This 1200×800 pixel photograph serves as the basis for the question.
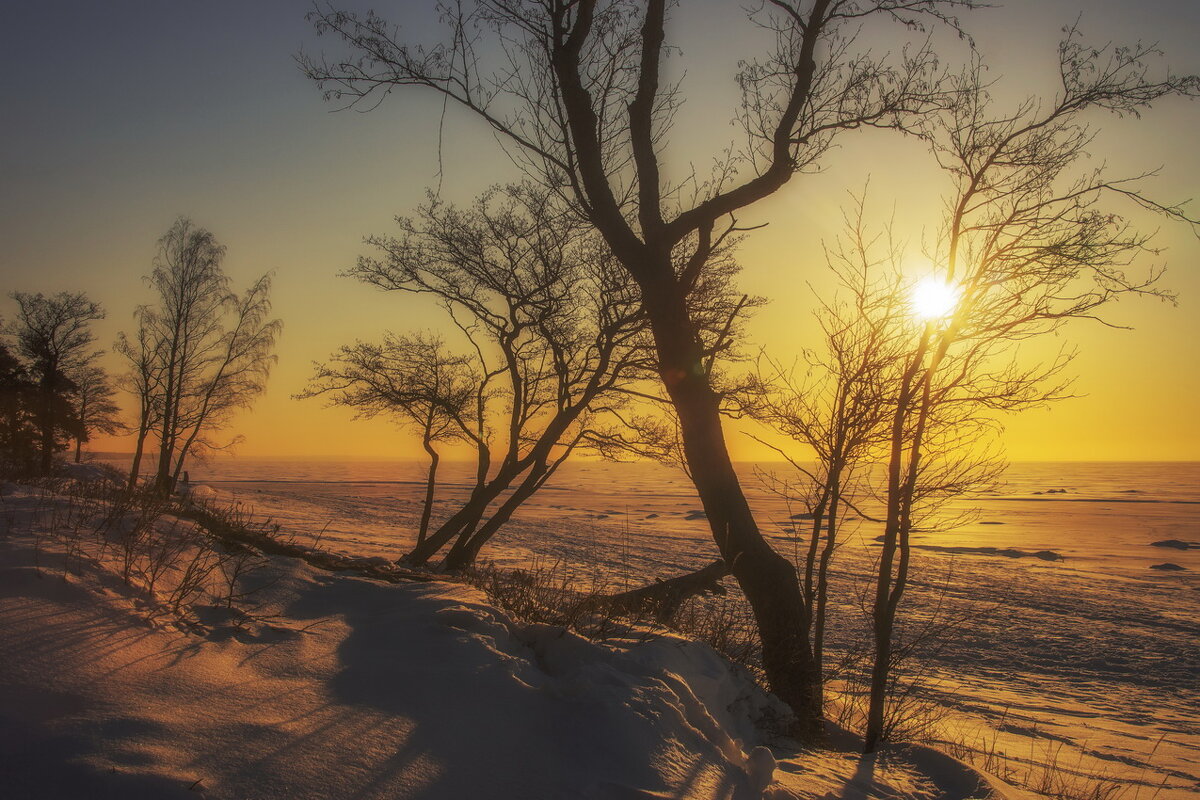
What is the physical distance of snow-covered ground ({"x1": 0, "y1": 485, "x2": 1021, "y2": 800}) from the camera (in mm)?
2285

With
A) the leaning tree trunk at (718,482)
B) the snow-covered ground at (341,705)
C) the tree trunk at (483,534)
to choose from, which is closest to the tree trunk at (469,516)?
the tree trunk at (483,534)

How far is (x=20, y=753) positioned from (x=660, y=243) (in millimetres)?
5383

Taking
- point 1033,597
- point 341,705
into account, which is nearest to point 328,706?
point 341,705

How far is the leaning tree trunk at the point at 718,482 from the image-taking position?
631 centimetres

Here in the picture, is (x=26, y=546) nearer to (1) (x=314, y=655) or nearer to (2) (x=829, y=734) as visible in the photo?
(1) (x=314, y=655)

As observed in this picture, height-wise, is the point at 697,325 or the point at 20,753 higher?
the point at 697,325

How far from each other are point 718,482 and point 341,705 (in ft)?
13.3

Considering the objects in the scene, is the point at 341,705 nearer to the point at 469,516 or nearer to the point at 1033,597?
the point at 469,516

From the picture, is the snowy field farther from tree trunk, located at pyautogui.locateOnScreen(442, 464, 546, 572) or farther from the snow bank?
the snow bank

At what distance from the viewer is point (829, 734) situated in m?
6.06

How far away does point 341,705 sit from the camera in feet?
9.48

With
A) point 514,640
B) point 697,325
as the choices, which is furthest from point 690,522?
point 514,640

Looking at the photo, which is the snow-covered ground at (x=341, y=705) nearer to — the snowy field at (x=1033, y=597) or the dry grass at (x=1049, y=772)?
the dry grass at (x=1049, y=772)

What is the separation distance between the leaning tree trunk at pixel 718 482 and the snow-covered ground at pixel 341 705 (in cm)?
176
